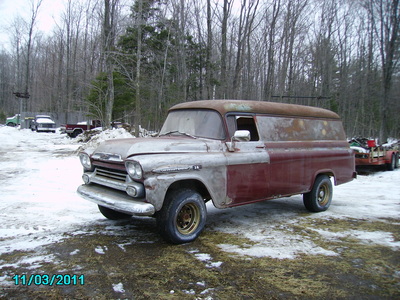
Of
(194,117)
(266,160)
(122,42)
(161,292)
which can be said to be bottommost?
(161,292)

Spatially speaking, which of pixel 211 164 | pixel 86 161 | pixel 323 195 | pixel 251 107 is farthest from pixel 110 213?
pixel 323 195

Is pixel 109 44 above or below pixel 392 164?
above

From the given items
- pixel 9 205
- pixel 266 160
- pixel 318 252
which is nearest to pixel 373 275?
pixel 318 252

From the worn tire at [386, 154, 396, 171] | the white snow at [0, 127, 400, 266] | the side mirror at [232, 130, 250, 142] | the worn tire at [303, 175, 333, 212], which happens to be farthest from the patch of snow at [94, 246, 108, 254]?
the worn tire at [386, 154, 396, 171]

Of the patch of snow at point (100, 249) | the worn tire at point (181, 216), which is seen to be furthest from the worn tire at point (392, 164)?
the patch of snow at point (100, 249)

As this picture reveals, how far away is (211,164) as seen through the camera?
4.52 metres

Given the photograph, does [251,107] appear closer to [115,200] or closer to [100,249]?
[115,200]

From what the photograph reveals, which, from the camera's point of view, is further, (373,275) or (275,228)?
(275,228)

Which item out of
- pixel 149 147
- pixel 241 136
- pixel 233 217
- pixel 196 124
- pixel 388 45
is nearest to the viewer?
pixel 149 147

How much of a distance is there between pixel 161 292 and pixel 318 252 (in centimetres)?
227

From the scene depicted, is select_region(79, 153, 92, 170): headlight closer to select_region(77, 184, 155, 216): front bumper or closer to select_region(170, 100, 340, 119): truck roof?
select_region(77, 184, 155, 216): front bumper

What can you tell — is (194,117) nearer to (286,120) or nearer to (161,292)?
(286,120)

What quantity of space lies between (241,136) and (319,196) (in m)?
2.96

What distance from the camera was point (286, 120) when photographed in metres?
5.94
